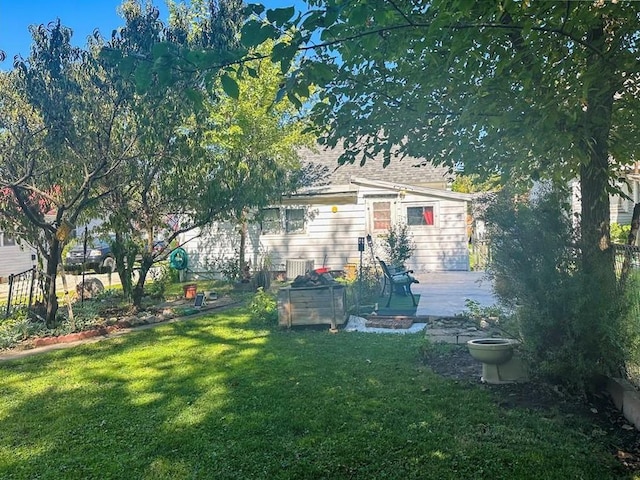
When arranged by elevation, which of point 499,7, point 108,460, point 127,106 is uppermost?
point 127,106

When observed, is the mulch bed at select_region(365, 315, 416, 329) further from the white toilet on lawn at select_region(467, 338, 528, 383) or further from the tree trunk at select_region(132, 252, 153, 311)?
the tree trunk at select_region(132, 252, 153, 311)

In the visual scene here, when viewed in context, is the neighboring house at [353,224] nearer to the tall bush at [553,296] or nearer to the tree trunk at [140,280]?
the tree trunk at [140,280]

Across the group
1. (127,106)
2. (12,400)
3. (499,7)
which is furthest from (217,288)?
(499,7)

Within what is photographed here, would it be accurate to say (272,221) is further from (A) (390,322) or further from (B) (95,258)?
(B) (95,258)

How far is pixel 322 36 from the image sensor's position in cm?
237

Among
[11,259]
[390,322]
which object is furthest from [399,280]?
[11,259]

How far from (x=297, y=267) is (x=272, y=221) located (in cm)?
213

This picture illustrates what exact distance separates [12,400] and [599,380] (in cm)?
543

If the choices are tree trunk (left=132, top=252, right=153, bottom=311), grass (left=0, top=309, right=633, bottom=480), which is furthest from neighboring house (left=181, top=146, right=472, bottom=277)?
grass (left=0, top=309, right=633, bottom=480)

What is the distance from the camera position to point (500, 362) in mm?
4340

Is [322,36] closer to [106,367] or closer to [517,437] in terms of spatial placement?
[517,437]

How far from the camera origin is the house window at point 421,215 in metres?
13.6

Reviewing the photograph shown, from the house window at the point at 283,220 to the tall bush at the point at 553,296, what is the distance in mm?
10016

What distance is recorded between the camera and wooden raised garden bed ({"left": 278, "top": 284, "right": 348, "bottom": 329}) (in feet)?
23.1
